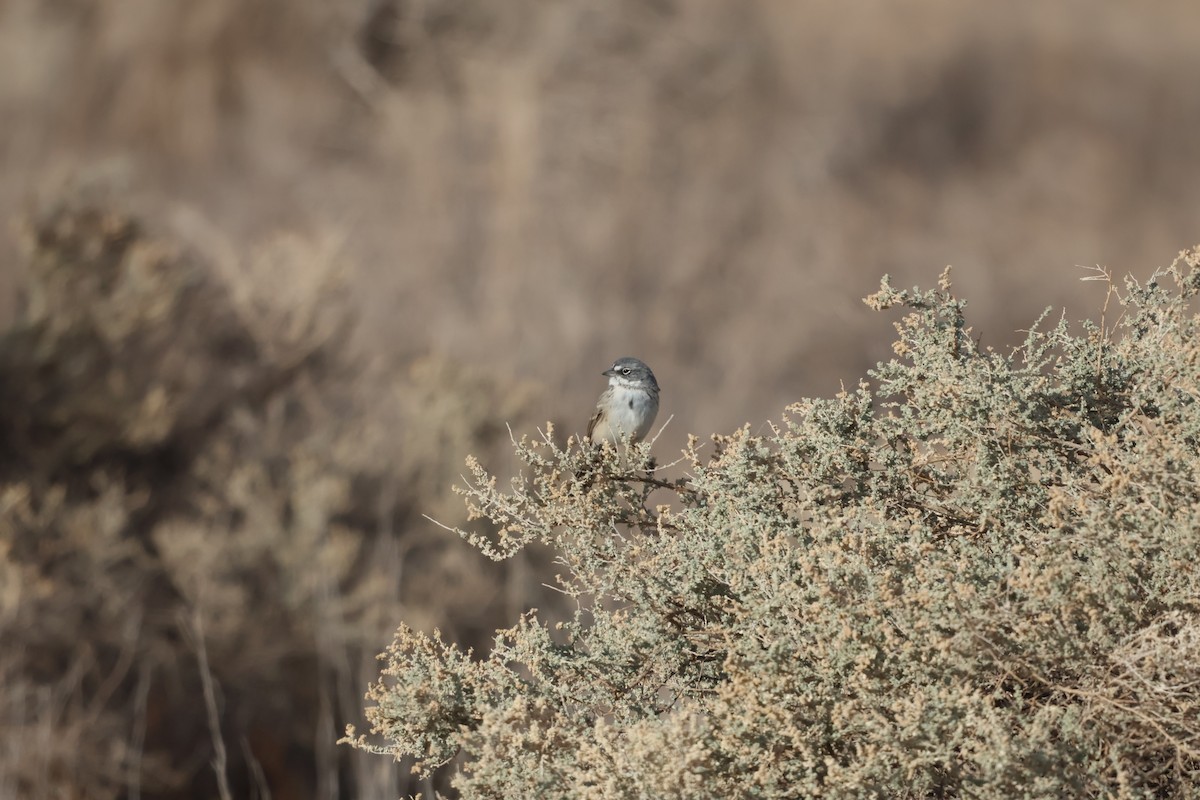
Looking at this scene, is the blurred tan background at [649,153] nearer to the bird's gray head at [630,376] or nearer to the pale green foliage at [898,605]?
the bird's gray head at [630,376]

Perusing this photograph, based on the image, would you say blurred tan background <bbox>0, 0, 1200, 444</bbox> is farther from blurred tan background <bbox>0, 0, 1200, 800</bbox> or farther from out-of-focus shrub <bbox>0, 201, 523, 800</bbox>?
out-of-focus shrub <bbox>0, 201, 523, 800</bbox>

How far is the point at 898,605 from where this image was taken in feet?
6.81

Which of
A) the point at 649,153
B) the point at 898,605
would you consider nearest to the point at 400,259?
the point at 649,153

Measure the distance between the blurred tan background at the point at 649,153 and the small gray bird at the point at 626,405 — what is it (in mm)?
4043

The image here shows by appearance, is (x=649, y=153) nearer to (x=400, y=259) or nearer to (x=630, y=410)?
(x=400, y=259)

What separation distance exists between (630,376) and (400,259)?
687 centimetres

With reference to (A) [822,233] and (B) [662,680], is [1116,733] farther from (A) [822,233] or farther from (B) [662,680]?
(A) [822,233]

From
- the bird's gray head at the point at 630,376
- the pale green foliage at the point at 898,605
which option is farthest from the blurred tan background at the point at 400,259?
the bird's gray head at the point at 630,376

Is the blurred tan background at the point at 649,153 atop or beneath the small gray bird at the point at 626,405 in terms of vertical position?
atop

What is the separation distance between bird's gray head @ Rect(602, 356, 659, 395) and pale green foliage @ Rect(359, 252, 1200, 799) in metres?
1.60

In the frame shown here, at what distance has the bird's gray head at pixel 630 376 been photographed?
442 cm

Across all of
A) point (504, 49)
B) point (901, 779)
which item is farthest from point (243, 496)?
point (504, 49)

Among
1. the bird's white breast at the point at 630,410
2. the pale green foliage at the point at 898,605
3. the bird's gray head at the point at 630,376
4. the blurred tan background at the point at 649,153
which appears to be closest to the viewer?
the pale green foliage at the point at 898,605

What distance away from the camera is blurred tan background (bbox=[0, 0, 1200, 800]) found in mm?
6391
